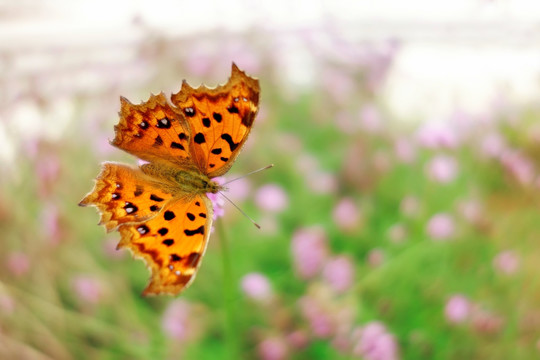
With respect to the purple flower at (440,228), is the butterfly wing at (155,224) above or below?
below

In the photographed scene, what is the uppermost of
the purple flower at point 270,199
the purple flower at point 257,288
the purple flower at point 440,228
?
the purple flower at point 270,199

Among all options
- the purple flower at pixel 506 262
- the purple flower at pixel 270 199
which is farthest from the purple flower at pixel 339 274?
the purple flower at pixel 506 262

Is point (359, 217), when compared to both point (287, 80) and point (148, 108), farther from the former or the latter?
point (148, 108)

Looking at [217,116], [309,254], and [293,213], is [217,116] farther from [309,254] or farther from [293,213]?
[293,213]

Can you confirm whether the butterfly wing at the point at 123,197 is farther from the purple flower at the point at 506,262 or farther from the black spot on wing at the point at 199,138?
the purple flower at the point at 506,262

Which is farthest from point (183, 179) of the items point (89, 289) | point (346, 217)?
point (346, 217)

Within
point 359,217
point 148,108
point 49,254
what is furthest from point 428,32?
point 148,108

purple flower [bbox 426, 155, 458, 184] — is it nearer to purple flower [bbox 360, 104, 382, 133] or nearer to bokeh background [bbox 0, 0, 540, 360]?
bokeh background [bbox 0, 0, 540, 360]

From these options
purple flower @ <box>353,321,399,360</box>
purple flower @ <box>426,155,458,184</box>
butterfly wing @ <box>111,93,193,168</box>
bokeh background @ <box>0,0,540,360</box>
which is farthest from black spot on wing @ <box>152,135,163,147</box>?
purple flower @ <box>426,155,458,184</box>
